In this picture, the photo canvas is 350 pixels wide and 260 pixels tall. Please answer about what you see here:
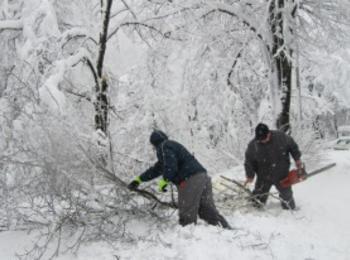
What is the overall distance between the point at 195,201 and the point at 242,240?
3.21 ft

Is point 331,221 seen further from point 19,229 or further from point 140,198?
point 19,229

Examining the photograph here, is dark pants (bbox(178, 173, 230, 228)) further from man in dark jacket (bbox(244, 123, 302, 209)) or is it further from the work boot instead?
the work boot

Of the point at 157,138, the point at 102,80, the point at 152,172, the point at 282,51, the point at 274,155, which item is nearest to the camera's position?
the point at 157,138

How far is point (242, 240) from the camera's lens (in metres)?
5.58

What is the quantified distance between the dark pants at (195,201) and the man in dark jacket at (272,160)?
1.16 meters

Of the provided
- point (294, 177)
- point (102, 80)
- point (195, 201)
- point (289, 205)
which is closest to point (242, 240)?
point (195, 201)

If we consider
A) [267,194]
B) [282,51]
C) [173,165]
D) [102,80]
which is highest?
[282,51]

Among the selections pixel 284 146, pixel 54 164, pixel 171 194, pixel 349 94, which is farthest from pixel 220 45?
pixel 349 94

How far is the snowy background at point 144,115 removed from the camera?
5891mm

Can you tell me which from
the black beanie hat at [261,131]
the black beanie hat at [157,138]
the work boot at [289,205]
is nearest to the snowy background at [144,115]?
the work boot at [289,205]

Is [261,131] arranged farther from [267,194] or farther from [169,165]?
[169,165]

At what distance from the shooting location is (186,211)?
20.8 ft

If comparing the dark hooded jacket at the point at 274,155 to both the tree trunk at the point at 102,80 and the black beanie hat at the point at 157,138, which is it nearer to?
the black beanie hat at the point at 157,138

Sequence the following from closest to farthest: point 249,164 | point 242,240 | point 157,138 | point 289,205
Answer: point 242,240 → point 157,138 → point 289,205 → point 249,164
